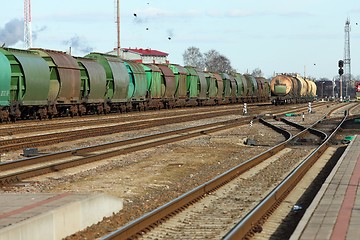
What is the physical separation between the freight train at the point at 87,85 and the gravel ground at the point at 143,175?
9103mm

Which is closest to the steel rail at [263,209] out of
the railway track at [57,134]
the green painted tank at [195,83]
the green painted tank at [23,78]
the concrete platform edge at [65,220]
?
the concrete platform edge at [65,220]

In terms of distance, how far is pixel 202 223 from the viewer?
9352 millimetres

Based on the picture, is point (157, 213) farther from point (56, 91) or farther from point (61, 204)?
point (56, 91)

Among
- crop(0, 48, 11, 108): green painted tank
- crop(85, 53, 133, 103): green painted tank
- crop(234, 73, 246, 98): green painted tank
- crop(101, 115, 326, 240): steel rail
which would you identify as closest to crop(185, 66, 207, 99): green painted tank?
crop(234, 73, 246, 98): green painted tank

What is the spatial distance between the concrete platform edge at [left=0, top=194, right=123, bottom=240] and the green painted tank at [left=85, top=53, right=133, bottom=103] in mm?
32258

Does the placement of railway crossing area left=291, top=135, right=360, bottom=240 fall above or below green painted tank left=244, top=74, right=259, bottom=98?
below

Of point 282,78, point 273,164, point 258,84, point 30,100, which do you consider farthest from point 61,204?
point 258,84

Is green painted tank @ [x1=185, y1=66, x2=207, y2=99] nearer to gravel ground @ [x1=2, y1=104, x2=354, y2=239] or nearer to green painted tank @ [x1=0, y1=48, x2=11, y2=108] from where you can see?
green painted tank @ [x1=0, y1=48, x2=11, y2=108]

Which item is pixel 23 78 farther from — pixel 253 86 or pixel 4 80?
pixel 253 86

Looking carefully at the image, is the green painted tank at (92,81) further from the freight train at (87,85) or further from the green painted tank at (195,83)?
the green painted tank at (195,83)

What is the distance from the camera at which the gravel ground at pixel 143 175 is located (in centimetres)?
1070

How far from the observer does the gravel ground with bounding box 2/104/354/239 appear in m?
10.7

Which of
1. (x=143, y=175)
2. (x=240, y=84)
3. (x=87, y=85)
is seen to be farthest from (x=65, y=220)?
(x=240, y=84)

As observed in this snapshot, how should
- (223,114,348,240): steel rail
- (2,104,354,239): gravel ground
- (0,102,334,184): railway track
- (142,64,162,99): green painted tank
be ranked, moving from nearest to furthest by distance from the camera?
1. (223,114,348,240): steel rail
2. (2,104,354,239): gravel ground
3. (0,102,334,184): railway track
4. (142,64,162,99): green painted tank
